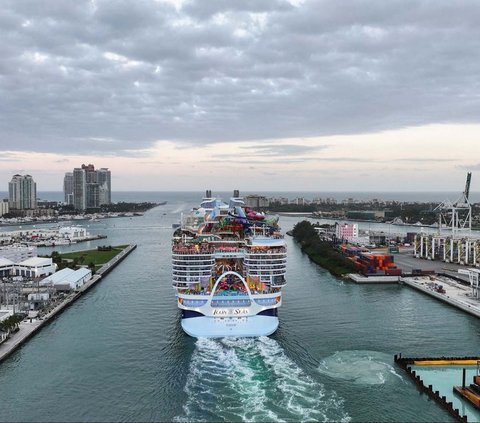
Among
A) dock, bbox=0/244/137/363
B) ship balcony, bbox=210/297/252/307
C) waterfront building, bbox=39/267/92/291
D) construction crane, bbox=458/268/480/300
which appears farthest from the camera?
waterfront building, bbox=39/267/92/291

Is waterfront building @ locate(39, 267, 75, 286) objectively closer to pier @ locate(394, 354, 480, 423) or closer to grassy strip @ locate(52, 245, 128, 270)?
grassy strip @ locate(52, 245, 128, 270)

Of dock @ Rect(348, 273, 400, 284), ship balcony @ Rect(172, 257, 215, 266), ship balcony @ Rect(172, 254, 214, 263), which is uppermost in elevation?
ship balcony @ Rect(172, 254, 214, 263)

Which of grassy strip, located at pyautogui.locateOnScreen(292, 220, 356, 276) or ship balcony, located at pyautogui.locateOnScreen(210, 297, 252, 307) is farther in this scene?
grassy strip, located at pyautogui.locateOnScreen(292, 220, 356, 276)

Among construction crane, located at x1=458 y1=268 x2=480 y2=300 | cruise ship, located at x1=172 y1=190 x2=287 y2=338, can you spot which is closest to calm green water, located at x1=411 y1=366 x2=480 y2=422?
cruise ship, located at x1=172 y1=190 x2=287 y2=338

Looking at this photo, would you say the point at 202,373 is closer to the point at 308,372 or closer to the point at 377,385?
the point at 308,372

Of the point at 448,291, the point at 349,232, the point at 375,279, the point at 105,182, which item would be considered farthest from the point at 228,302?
the point at 105,182

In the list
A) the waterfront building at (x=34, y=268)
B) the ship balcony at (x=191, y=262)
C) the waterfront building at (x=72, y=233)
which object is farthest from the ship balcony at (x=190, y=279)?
the waterfront building at (x=72, y=233)

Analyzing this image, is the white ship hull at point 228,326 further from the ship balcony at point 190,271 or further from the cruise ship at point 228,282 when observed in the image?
the ship balcony at point 190,271
